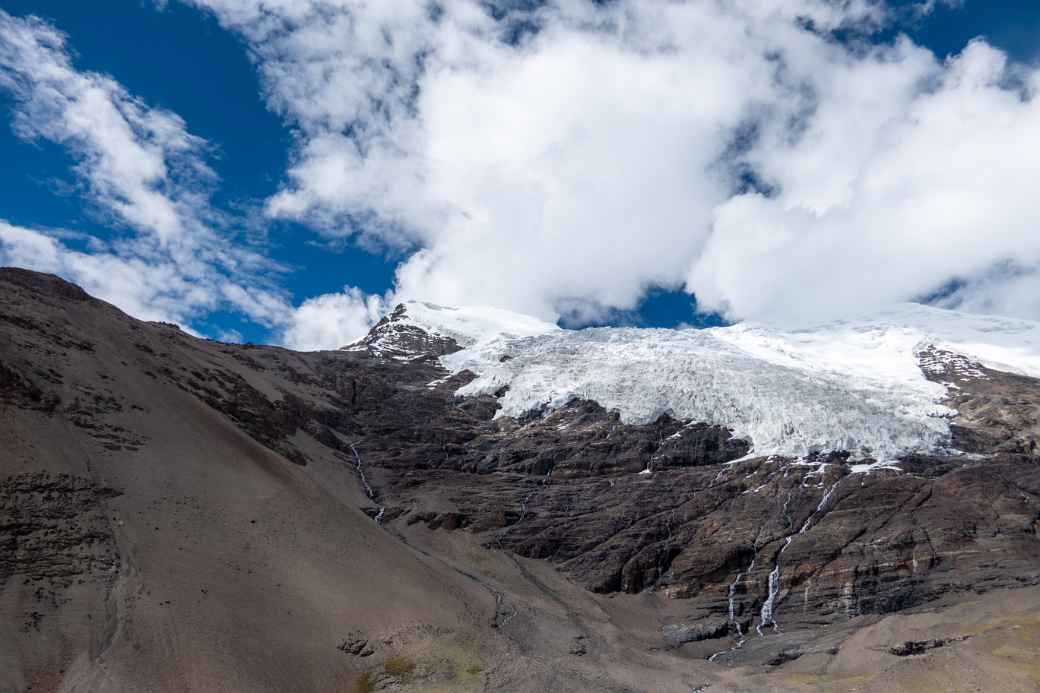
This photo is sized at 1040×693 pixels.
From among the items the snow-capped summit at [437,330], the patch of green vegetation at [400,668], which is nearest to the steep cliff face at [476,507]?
the patch of green vegetation at [400,668]

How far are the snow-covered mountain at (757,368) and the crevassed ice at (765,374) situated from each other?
8.8 inches

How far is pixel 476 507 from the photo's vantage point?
86625 millimetres

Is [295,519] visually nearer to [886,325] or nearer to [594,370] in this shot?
[594,370]

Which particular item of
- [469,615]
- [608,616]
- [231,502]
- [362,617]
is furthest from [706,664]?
[231,502]

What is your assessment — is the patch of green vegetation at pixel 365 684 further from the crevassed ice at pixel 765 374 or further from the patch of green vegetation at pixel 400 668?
the crevassed ice at pixel 765 374

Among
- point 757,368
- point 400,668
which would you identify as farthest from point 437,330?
point 400,668

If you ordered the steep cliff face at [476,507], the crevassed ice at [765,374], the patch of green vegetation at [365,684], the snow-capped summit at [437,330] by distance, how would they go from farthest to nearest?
the snow-capped summit at [437,330], the crevassed ice at [765,374], the patch of green vegetation at [365,684], the steep cliff face at [476,507]


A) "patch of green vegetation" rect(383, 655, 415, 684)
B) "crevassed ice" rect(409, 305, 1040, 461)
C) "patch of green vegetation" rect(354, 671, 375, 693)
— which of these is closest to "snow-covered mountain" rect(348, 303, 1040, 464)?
"crevassed ice" rect(409, 305, 1040, 461)

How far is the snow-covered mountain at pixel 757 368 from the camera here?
96.6 m

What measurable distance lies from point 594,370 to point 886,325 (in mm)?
84399

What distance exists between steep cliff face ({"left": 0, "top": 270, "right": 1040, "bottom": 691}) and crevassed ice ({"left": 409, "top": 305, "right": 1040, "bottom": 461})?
0.68 metres

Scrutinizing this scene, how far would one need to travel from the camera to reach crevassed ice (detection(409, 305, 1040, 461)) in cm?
9600

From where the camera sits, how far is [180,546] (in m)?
51.5

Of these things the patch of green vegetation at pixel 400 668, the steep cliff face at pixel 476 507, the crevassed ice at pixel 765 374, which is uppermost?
the crevassed ice at pixel 765 374
